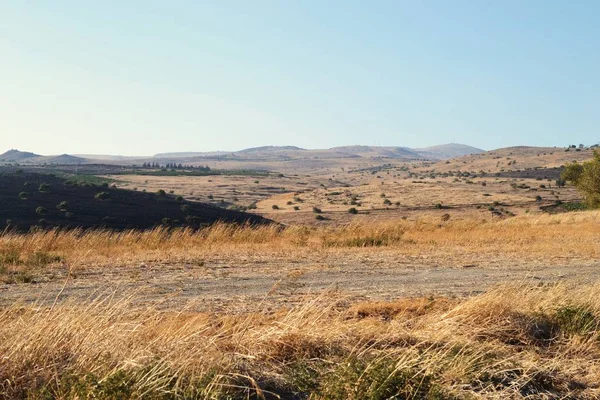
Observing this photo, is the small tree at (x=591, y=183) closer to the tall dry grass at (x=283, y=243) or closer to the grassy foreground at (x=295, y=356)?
the tall dry grass at (x=283, y=243)

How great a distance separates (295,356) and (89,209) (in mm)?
34838

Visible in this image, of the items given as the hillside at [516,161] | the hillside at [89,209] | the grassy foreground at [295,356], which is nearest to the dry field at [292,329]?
the grassy foreground at [295,356]

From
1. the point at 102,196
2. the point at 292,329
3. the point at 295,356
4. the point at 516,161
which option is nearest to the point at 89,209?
the point at 102,196

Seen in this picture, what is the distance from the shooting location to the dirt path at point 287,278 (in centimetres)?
918

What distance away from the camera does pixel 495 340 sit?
7000mm

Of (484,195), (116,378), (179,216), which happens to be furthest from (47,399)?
(484,195)

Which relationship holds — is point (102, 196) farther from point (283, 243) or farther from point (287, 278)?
point (287, 278)

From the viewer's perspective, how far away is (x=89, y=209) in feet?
123

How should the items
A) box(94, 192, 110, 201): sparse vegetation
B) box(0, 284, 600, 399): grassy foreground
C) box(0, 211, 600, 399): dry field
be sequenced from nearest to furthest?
1. box(0, 284, 600, 399): grassy foreground
2. box(0, 211, 600, 399): dry field
3. box(94, 192, 110, 201): sparse vegetation

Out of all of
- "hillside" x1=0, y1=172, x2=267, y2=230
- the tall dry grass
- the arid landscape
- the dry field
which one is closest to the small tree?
the tall dry grass

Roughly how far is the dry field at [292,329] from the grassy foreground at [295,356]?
0.7 inches

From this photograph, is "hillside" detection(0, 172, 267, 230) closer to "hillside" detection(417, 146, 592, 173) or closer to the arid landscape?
the arid landscape

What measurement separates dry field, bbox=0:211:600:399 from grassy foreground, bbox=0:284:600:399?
0.02 m

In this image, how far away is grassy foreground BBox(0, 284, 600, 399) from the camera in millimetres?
4938
